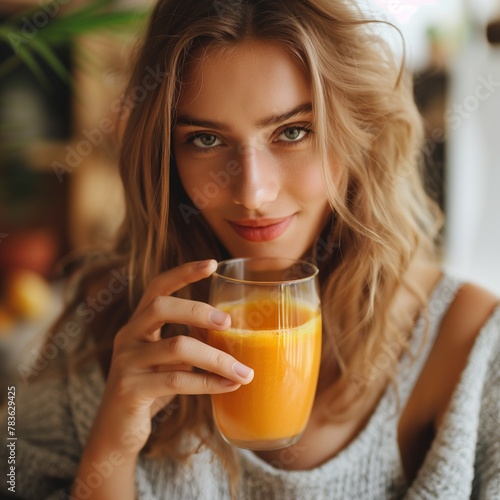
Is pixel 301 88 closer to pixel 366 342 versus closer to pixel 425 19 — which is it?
pixel 366 342

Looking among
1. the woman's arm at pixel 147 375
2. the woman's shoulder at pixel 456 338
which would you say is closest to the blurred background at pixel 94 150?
the woman's shoulder at pixel 456 338

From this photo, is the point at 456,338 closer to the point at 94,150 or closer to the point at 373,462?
the point at 373,462

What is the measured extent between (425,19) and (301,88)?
1936 millimetres

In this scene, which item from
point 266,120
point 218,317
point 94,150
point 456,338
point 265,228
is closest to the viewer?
point 218,317

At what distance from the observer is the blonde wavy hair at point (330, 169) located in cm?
107

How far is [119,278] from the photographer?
1.49 metres

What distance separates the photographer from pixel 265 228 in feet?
3.68

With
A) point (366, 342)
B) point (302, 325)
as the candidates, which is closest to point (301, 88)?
point (302, 325)

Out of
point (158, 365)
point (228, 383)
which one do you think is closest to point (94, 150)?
point (158, 365)

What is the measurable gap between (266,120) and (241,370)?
17.1 inches

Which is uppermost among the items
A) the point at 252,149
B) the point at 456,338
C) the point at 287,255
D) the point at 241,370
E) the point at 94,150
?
the point at 94,150

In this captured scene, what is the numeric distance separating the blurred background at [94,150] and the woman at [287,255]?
1329 millimetres

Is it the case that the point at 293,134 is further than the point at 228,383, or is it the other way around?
the point at 293,134

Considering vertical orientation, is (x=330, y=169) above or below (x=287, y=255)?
above
